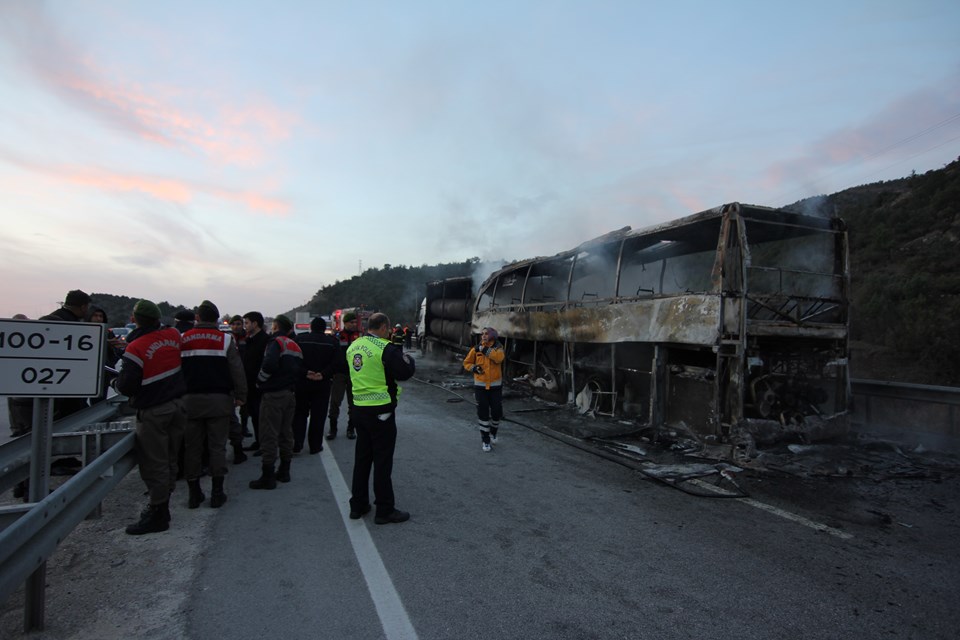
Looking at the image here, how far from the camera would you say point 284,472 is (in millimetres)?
5574

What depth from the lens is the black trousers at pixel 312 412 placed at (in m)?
6.71

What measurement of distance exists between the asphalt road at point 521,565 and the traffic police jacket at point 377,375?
1025 millimetres

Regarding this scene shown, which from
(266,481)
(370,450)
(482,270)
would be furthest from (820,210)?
(482,270)

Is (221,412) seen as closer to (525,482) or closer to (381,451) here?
(381,451)

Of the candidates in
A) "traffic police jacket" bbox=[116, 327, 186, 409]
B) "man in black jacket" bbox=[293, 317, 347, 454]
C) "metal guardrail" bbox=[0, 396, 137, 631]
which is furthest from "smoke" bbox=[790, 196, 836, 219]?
"metal guardrail" bbox=[0, 396, 137, 631]

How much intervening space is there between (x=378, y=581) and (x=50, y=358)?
2312 mm

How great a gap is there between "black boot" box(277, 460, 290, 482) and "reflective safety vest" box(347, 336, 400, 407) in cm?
169

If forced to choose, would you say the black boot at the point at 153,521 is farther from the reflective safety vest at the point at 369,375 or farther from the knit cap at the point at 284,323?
the knit cap at the point at 284,323

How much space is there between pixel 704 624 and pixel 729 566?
0.89m

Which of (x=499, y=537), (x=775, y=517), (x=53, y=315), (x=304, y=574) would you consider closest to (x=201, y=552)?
(x=304, y=574)

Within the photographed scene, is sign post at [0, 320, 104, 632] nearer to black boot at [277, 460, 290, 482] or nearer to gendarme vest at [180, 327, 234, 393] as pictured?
gendarme vest at [180, 327, 234, 393]

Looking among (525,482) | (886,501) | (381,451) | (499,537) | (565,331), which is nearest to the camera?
(499,537)

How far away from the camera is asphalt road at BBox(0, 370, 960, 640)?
289 cm

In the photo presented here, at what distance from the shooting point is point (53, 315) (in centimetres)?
554
